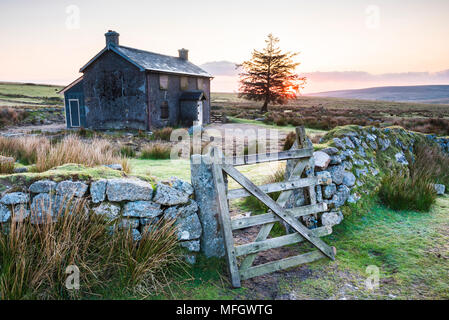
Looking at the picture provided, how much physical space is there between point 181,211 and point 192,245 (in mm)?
486

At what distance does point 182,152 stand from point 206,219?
687 cm

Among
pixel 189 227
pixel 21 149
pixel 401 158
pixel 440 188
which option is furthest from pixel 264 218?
pixel 21 149

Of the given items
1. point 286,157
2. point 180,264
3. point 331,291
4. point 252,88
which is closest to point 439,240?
point 331,291

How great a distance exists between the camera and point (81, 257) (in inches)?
133

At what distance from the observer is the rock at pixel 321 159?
5035mm

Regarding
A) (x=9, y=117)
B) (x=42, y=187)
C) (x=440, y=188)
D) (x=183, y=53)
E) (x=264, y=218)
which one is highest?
(x=183, y=53)

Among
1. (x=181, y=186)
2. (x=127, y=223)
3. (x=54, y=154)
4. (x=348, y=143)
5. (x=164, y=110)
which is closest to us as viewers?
(x=127, y=223)

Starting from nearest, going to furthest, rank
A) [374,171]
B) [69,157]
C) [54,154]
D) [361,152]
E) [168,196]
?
[168,196]
[374,171]
[361,152]
[54,154]
[69,157]

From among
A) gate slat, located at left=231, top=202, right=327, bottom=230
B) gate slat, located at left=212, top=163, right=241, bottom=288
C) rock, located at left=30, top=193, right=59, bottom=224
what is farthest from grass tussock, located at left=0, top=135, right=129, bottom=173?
gate slat, located at left=231, top=202, right=327, bottom=230

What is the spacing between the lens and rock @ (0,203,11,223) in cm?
333

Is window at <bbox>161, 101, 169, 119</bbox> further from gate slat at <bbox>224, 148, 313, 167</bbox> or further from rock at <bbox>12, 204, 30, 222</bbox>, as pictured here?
rock at <bbox>12, 204, 30, 222</bbox>

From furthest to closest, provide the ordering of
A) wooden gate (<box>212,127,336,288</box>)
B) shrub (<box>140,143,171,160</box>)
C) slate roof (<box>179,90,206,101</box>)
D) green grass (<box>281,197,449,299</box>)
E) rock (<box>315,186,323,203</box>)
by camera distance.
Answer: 1. slate roof (<box>179,90,206,101</box>)
2. shrub (<box>140,143,171,160</box>)
3. rock (<box>315,186,323,203</box>)
4. wooden gate (<box>212,127,336,288</box>)
5. green grass (<box>281,197,449,299</box>)

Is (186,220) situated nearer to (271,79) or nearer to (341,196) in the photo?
(341,196)

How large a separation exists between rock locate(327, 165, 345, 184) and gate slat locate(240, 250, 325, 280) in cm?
153
